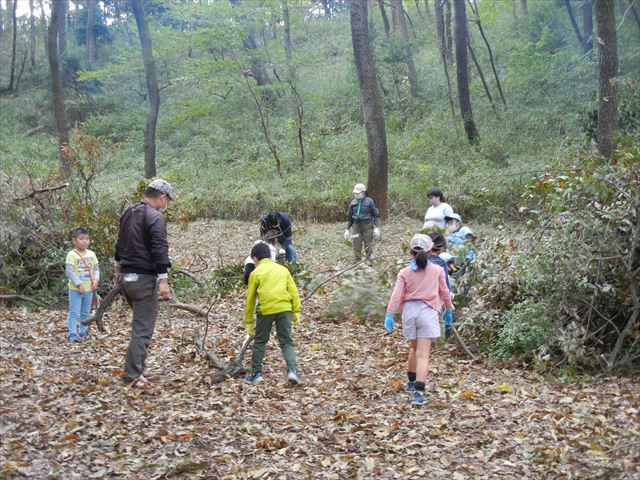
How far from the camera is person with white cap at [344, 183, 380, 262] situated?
1366 cm

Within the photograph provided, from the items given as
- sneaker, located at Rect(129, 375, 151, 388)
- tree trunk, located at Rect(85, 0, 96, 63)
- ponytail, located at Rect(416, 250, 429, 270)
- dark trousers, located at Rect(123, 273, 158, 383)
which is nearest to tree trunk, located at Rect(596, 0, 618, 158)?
ponytail, located at Rect(416, 250, 429, 270)

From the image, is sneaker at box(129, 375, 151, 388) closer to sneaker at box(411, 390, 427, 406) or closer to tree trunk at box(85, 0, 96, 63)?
sneaker at box(411, 390, 427, 406)

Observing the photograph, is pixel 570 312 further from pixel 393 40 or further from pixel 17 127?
pixel 17 127

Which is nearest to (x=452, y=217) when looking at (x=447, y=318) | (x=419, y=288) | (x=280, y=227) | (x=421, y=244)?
(x=447, y=318)

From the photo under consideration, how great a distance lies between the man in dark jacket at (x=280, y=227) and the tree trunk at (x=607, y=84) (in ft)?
22.0

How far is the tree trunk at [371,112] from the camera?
18578 millimetres

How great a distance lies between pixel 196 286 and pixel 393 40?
75.0 ft

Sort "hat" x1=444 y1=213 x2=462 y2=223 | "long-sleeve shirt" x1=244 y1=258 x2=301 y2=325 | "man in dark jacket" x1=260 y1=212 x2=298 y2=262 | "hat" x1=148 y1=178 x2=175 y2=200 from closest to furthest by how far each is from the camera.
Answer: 1. "hat" x1=148 y1=178 x2=175 y2=200
2. "long-sleeve shirt" x1=244 y1=258 x2=301 y2=325
3. "man in dark jacket" x1=260 y1=212 x2=298 y2=262
4. "hat" x1=444 y1=213 x2=462 y2=223

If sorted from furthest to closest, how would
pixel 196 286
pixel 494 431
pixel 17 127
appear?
pixel 17 127 < pixel 196 286 < pixel 494 431

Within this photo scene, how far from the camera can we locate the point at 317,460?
5.57 meters

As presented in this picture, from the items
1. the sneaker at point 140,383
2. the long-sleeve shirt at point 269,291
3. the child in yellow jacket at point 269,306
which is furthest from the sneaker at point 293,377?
the sneaker at point 140,383

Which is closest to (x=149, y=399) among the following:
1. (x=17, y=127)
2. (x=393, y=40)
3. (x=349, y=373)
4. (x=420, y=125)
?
(x=349, y=373)

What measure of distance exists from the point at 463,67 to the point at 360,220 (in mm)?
14332

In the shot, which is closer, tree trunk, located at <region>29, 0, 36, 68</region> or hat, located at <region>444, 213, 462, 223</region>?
hat, located at <region>444, 213, 462, 223</region>
